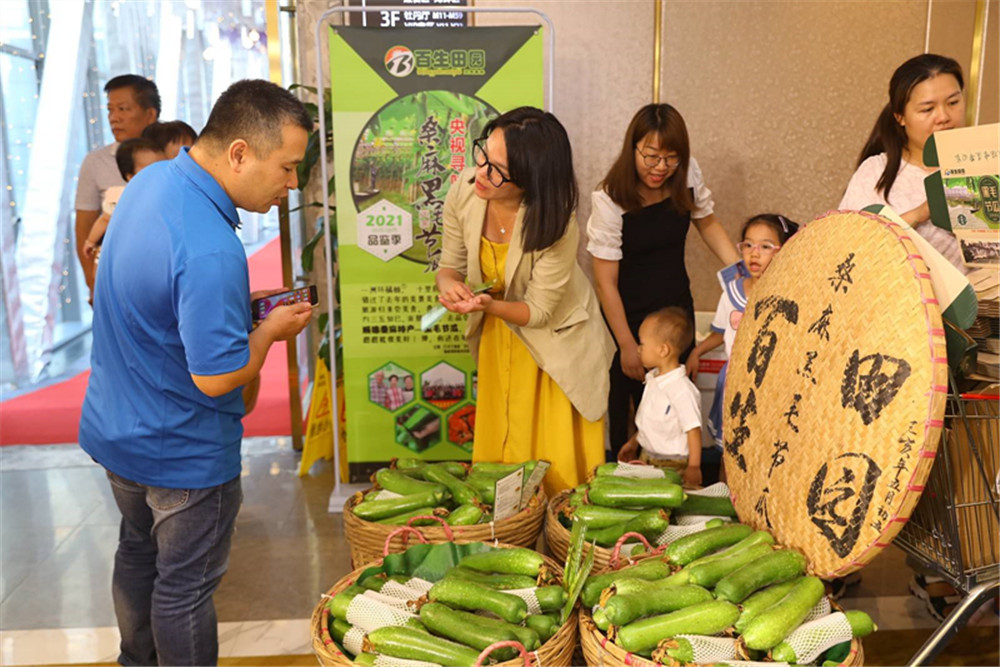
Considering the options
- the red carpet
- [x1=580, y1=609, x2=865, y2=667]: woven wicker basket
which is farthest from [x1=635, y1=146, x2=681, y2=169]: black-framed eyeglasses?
the red carpet

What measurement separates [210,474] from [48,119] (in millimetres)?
4216

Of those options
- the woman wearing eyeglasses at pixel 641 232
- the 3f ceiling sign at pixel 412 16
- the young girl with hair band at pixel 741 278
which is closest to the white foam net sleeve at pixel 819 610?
Result: the young girl with hair band at pixel 741 278

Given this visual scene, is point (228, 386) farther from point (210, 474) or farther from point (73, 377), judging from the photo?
point (73, 377)

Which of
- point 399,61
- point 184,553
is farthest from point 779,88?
point 184,553

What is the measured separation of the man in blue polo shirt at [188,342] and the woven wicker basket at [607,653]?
891 millimetres

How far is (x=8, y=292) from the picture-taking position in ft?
17.2

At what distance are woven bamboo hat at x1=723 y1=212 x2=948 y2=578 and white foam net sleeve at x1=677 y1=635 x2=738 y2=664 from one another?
0.86 ft

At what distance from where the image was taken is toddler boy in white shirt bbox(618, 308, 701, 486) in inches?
105

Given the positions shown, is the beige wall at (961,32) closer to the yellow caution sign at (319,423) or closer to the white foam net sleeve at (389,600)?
the yellow caution sign at (319,423)

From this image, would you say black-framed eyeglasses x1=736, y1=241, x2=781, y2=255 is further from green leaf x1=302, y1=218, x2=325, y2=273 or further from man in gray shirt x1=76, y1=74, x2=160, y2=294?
man in gray shirt x1=76, y1=74, x2=160, y2=294

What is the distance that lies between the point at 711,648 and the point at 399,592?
67 centimetres

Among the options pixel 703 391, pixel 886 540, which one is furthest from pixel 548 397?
pixel 886 540

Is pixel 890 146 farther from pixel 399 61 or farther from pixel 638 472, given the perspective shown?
pixel 399 61

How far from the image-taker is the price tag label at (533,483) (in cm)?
239
